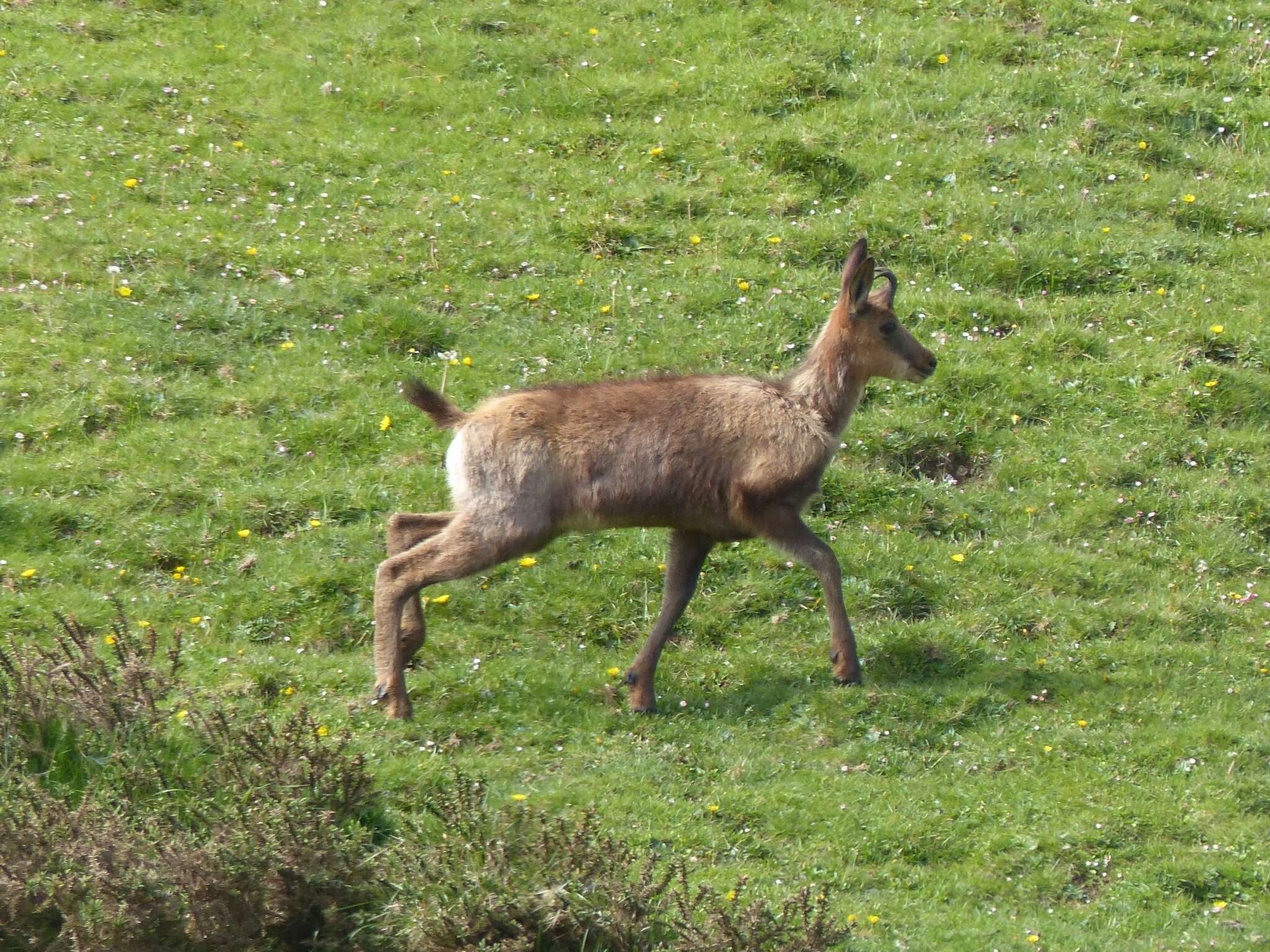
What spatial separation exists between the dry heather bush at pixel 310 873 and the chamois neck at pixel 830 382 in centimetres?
323

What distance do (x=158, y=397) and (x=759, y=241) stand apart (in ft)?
17.1

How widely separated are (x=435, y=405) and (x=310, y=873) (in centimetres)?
307

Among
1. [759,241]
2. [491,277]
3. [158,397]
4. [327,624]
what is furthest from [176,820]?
[759,241]

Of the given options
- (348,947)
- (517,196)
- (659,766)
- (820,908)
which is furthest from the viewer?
(517,196)

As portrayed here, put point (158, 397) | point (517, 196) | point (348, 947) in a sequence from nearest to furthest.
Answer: point (348, 947), point (158, 397), point (517, 196)

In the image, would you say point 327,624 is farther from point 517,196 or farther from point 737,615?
point 517,196

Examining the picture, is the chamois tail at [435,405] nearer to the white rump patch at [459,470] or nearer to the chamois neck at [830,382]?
the white rump patch at [459,470]

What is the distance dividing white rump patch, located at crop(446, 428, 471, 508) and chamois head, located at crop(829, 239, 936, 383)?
2.52 meters

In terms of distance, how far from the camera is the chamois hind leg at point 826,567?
8859mm

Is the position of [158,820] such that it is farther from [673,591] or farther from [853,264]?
[853,264]

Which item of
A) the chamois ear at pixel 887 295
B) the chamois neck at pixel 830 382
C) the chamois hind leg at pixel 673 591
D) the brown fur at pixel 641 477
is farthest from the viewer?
the chamois ear at pixel 887 295

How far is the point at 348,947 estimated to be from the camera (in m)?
6.51

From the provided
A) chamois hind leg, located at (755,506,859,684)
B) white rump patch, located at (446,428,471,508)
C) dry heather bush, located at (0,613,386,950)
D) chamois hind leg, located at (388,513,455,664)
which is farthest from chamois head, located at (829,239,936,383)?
dry heather bush, located at (0,613,386,950)

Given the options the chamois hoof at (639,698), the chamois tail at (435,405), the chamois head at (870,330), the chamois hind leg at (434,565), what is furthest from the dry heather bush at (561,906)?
the chamois head at (870,330)
